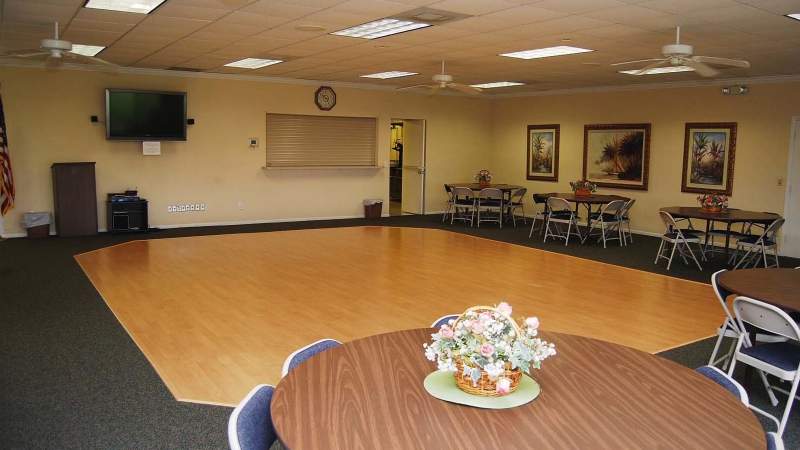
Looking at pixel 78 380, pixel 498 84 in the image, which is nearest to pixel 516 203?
pixel 498 84

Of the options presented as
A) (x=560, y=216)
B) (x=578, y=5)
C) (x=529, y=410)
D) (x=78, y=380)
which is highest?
(x=578, y=5)

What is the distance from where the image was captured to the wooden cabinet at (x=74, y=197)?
9469 mm

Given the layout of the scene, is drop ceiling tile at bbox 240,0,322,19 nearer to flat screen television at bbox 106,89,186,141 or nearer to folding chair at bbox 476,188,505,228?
flat screen television at bbox 106,89,186,141

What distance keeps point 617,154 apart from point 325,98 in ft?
18.6

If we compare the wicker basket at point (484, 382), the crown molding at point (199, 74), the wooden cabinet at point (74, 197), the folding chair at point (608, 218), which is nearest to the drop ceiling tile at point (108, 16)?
the crown molding at point (199, 74)

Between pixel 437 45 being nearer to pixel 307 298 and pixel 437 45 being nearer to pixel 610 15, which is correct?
pixel 610 15

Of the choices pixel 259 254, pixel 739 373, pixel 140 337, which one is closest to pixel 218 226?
pixel 259 254

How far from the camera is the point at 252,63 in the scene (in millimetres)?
9688

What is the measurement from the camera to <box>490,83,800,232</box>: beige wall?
9.42 meters

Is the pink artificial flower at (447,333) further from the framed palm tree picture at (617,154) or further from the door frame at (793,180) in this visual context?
the framed palm tree picture at (617,154)

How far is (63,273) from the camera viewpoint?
279 inches

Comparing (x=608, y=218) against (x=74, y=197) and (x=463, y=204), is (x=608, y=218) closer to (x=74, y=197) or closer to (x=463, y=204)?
(x=463, y=204)

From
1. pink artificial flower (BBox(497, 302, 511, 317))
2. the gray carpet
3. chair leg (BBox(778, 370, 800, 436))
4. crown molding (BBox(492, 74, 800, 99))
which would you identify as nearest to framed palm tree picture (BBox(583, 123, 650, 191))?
crown molding (BBox(492, 74, 800, 99))

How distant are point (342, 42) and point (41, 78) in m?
5.29
